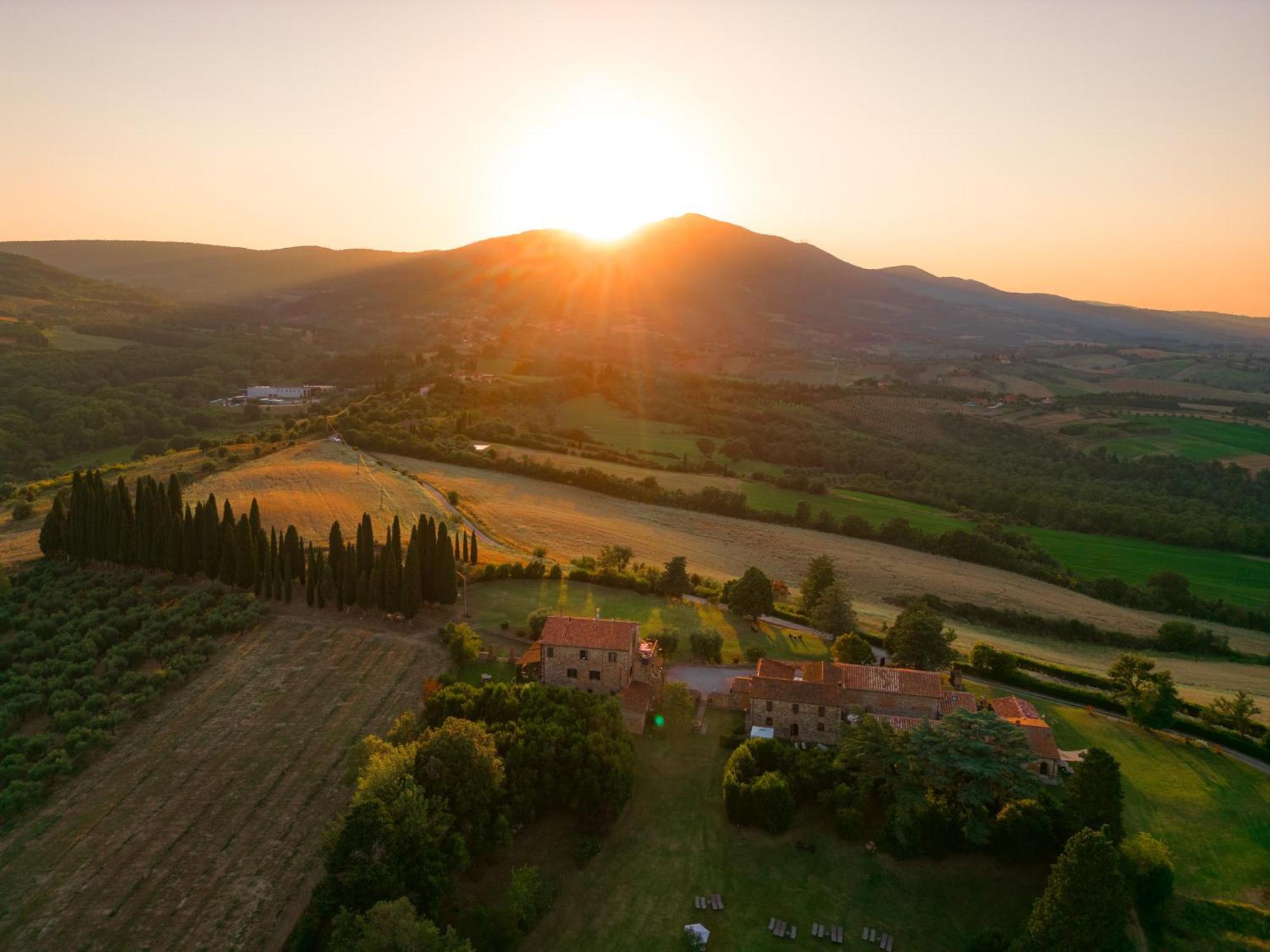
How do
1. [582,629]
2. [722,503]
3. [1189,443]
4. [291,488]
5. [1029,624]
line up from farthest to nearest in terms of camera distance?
[1189,443] → [722,503] → [291,488] → [1029,624] → [582,629]

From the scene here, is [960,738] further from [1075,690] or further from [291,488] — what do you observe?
[291,488]

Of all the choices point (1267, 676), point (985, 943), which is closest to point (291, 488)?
point (985, 943)

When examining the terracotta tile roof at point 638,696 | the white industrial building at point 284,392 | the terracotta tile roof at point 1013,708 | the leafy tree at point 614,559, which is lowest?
the white industrial building at point 284,392

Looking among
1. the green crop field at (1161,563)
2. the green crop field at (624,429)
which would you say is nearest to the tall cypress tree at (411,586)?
the green crop field at (624,429)

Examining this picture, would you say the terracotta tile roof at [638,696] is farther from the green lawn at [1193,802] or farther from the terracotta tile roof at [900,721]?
the green lawn at [1193,802]

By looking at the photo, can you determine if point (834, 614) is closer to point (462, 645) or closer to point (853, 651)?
point (853, 651)

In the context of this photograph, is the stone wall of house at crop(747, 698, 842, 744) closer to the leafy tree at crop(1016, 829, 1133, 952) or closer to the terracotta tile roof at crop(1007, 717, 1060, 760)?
the terracotta tile roof at crop(1007, 717, 1060, 760)
